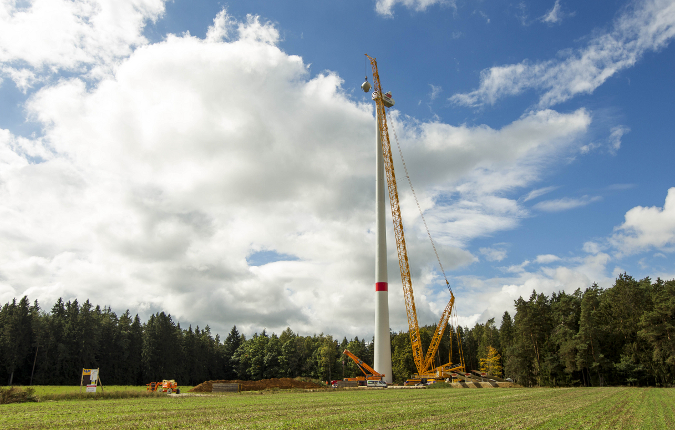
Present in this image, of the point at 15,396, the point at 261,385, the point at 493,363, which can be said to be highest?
the point at 15,396

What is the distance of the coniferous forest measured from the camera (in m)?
69.4

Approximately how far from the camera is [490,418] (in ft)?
68.4

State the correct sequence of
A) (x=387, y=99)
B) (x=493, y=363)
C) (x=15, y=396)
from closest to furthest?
1. (x=15, y=396)
2. (x=387, y=99)
3. (x=493, y=363)

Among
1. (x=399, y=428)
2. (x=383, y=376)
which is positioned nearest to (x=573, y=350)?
(x=383, y=376)

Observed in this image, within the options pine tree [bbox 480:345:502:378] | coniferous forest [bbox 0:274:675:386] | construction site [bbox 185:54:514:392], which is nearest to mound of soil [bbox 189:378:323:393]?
construction site [bbox 185:54:514:392]

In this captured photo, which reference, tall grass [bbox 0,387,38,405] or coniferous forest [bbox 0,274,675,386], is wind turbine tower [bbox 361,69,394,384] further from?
tall grass [bbox 0,387,38,405]

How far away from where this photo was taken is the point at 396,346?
12550 centimetres

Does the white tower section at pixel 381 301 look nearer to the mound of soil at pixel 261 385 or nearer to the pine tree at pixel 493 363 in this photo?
the mound of soil at pixel 261 385

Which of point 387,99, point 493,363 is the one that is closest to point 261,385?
point 387,99

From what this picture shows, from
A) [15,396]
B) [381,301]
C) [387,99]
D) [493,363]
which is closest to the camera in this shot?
[15,396]

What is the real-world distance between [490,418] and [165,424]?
15.9 meters

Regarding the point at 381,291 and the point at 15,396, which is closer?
the point at 15,396

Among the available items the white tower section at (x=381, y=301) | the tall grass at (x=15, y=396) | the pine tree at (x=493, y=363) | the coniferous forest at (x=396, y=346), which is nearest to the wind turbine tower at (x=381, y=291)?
the white tower section at (x=381, y=301)

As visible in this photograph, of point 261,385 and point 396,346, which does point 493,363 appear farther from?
point 261,385
